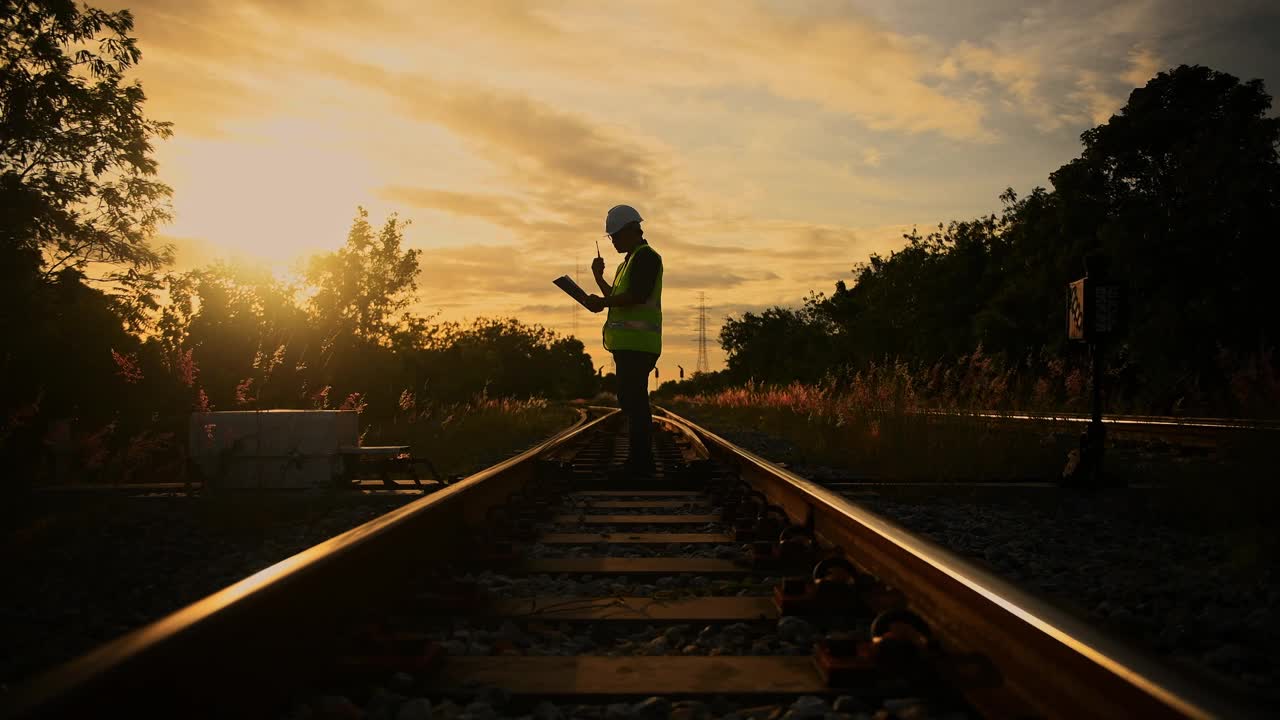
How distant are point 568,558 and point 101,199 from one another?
22.5 meters

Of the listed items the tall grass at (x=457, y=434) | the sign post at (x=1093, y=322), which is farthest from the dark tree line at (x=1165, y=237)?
the sign post at (x=1093, y=322)

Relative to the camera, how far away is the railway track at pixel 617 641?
4.78 ft

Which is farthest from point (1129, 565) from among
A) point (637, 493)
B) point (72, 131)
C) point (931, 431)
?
point (72, 131)

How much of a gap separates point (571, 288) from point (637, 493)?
1474 mm

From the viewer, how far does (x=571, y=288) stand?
233 inches

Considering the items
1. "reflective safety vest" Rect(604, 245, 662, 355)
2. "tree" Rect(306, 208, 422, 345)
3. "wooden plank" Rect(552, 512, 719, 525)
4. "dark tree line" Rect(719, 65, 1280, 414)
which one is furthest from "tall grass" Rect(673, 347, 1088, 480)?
"tree" Rect(306, 208, 422, 345)

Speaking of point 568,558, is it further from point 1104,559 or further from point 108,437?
point 108,437

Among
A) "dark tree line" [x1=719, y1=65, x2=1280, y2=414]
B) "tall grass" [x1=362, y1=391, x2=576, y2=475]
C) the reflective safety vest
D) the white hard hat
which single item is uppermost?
"dark tree line" [x1=719, y1=65, x2=1280, y2=414]

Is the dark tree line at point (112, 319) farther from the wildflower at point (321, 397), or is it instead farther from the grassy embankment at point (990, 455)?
the grassy embankment at point (990, 455)

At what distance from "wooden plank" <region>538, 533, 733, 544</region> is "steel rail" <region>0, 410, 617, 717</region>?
96 cm

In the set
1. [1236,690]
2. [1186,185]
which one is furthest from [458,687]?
[1186,185]

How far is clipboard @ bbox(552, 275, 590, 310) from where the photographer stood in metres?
5.85

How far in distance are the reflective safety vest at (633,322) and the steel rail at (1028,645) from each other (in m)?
3.48

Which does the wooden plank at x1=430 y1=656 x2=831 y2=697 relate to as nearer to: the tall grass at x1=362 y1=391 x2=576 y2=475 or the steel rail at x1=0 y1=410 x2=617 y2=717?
the steel rail at x1=0 y1=410 x2=617 y2=717
